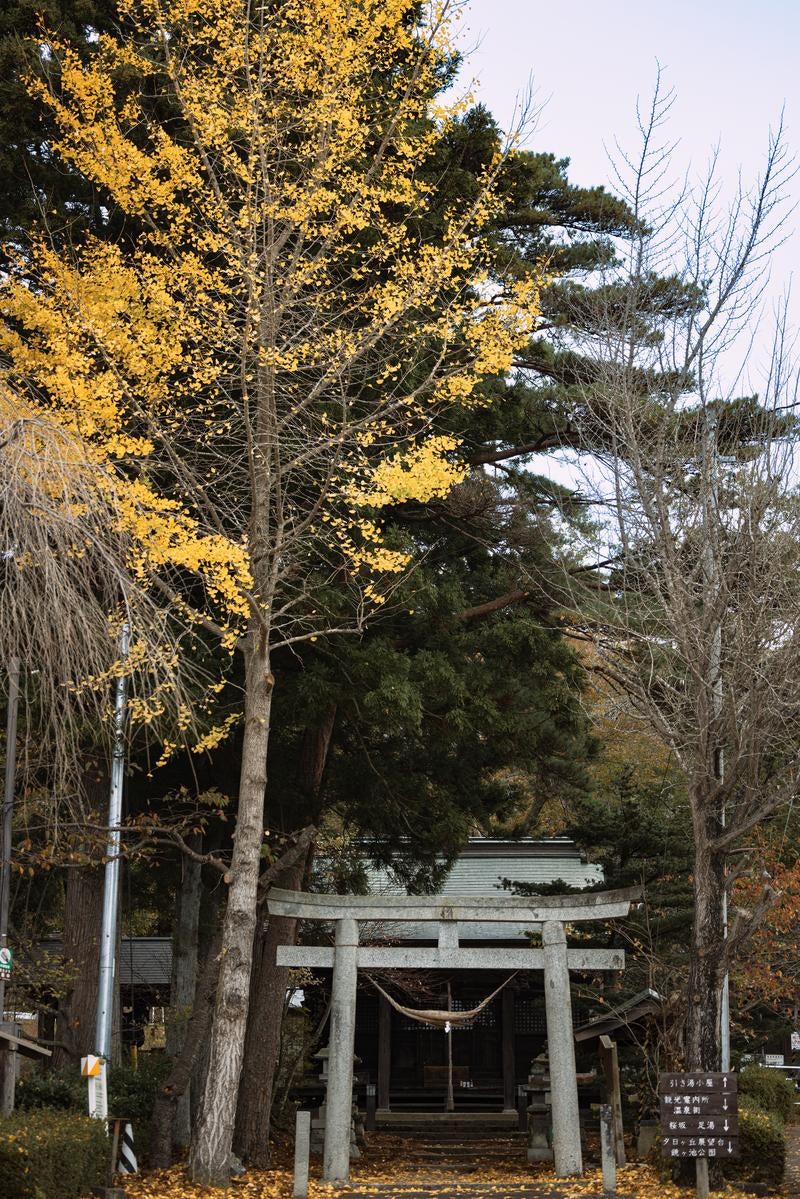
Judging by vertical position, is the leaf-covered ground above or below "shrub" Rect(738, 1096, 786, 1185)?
below

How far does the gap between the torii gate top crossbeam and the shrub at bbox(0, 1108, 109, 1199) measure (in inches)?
131

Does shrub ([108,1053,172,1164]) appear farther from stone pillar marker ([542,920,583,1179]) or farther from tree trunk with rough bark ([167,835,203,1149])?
stone pillar marker ([542,920,583,1179])

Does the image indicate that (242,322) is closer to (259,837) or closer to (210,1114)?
(259,837)

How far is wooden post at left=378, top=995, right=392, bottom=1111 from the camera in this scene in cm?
2116

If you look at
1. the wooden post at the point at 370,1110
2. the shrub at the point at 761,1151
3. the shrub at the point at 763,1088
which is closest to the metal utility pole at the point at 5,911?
the shrub at the point at 761,1151

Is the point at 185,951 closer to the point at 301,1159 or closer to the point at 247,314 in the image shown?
the point at 301,1159

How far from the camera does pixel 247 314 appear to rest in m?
12.0

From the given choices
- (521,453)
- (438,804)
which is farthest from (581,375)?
(438,804)

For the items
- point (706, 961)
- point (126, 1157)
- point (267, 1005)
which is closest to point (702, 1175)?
point (706, 961)

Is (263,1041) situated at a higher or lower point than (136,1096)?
higher

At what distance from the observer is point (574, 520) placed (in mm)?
15906

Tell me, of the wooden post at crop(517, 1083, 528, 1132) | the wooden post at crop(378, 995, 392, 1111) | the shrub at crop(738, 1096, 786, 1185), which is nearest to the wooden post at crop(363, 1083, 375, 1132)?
the wooden post at crop(378, 995, 392, 1111)

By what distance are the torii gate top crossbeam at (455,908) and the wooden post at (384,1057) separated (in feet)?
27.1

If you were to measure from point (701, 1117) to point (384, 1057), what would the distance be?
1068 centimetres
